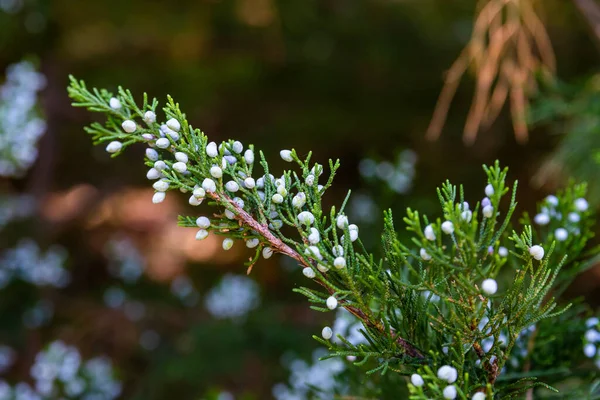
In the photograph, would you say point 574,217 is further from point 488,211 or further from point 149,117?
point 149,117

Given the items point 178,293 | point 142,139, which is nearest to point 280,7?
point 178,293

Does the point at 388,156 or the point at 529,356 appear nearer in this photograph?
the point at 529,356

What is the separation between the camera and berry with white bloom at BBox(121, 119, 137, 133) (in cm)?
52

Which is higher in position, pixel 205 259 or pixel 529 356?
pixel 205 259

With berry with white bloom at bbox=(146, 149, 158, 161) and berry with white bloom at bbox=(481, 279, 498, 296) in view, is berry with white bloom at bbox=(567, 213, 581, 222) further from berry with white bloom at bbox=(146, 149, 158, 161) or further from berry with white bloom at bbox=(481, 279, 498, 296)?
berry with white bloom at bbox=(146, 149, 158, 161)

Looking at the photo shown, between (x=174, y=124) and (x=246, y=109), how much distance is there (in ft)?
6.60

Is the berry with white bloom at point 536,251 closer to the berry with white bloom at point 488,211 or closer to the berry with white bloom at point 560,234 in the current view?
the berry with white bloom at point 488,211

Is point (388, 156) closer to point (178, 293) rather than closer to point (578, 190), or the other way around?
point (178, 293)

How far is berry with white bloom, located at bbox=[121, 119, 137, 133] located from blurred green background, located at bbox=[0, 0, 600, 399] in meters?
1.34

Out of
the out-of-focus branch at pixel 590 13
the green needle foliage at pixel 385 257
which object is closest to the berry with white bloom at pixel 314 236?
the green needle foliage at pixel 385 257

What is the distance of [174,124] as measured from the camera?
20.5 inches

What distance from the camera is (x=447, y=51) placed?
2168 millimetres

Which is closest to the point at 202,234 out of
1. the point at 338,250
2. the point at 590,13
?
the point at 338,250

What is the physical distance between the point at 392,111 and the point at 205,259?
5.15 ft
